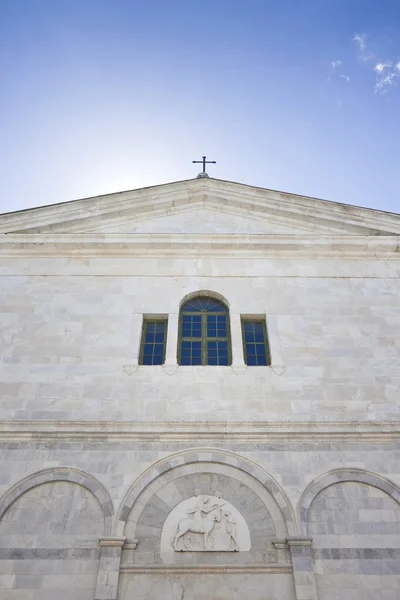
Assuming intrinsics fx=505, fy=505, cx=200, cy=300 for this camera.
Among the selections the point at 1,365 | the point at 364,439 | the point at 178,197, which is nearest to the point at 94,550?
the point at 1,365

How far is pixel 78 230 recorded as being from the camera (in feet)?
48.6

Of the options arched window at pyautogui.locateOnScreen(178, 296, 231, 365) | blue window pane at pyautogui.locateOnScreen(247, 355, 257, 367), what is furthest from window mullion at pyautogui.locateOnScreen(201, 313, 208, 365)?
blue window pane at pyautogui.locateOnScreen(247, 355, 257, 367)

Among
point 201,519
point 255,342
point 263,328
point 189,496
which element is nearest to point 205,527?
point 201,519

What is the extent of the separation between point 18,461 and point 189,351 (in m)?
4.53

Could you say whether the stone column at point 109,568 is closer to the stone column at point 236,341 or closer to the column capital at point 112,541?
the column capital at point 112,541

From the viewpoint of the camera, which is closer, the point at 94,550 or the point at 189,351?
the point at 94,550

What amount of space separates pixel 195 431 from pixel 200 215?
700cm

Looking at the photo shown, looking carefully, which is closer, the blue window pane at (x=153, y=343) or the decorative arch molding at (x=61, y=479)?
the decorative arch molding at (x=61, y=479)

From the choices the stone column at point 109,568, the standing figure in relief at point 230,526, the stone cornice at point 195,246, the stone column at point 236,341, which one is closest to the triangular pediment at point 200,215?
the stone cornice at point 195,246

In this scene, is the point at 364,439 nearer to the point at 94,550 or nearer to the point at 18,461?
the point at 94,550

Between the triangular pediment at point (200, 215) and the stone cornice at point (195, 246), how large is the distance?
0.39 meters

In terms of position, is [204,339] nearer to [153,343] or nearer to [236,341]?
[236,341]

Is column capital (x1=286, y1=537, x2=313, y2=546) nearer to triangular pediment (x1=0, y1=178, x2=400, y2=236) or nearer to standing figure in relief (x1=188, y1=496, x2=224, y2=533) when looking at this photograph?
standing figure in relief (x1=188, y1=496, x2=224, y2=533)

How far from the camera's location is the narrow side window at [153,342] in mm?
12250
